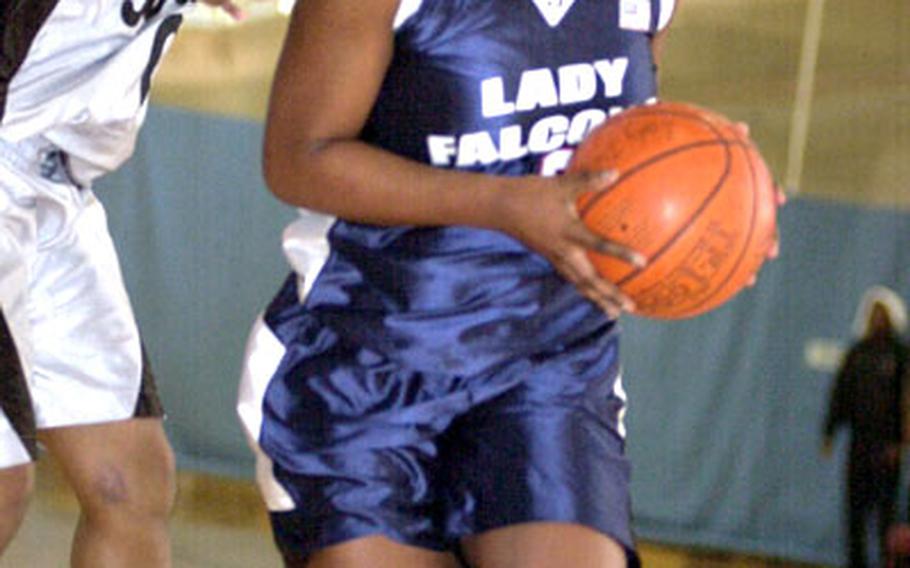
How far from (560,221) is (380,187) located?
1.03 ft

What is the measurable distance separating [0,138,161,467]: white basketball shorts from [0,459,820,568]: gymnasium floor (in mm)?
1837

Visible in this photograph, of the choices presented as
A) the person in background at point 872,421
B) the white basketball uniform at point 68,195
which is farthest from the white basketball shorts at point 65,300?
the person in background at point 872,421

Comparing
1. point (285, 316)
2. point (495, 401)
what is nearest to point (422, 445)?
point (495, 401)

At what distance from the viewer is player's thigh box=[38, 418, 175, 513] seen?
372 centimetres

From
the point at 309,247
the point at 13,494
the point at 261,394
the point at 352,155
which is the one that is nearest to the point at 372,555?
the point at 261,394

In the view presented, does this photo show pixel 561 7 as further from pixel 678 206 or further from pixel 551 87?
pixel 678 206

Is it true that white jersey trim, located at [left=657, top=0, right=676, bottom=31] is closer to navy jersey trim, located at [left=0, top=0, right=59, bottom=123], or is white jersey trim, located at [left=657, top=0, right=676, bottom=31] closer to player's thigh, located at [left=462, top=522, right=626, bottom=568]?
player's thigh, located at [left=462, top=522, right=626, bottom=568]

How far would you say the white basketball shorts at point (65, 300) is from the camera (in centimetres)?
355

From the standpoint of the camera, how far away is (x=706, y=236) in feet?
8.41

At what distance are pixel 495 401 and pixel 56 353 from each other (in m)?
1.27

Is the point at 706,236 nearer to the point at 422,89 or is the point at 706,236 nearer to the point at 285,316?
the point at 422,89

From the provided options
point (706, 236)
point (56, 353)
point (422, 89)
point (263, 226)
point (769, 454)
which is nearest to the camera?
point (706, 236)

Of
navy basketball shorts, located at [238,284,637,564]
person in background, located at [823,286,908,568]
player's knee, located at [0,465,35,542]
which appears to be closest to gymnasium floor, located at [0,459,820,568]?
person in background, located at [823,286,908,568]

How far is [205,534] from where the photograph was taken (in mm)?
6062
